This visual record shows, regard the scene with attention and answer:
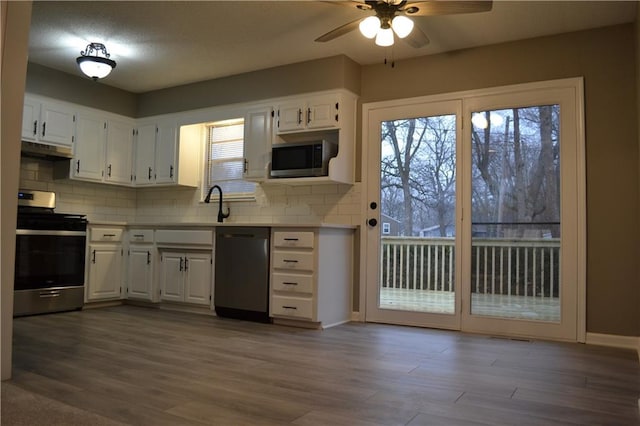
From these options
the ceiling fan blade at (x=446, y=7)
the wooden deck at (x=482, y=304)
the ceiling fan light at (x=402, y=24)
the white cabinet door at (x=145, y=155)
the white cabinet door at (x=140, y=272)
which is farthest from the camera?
the white cabinet door at (x=145, y=155)

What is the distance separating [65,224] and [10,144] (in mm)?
2585

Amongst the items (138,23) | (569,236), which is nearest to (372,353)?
(569,236)

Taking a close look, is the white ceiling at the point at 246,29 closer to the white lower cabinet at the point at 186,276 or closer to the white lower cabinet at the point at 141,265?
the white lower cabinet at the point at 141,265

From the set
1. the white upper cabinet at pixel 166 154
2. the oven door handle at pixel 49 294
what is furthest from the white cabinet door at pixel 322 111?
the oven door handle at pixel 49 294

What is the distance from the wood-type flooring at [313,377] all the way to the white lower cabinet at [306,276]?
21 cm

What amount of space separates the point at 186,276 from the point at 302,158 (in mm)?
1674

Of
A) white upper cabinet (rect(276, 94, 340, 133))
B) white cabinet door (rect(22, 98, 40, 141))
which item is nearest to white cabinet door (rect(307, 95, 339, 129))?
white upper cabinet (rect(276, 94, 340, 133))

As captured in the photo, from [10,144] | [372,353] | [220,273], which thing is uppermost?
[10,144]

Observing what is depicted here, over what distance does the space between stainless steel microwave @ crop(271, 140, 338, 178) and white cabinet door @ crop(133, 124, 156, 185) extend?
1827 millimetres

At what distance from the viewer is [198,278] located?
4820 mm

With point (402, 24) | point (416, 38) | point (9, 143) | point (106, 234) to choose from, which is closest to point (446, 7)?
point (402, 24)

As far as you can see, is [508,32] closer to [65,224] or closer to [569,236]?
[569,236]

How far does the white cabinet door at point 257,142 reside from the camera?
16.2 feet

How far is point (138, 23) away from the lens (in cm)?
400
